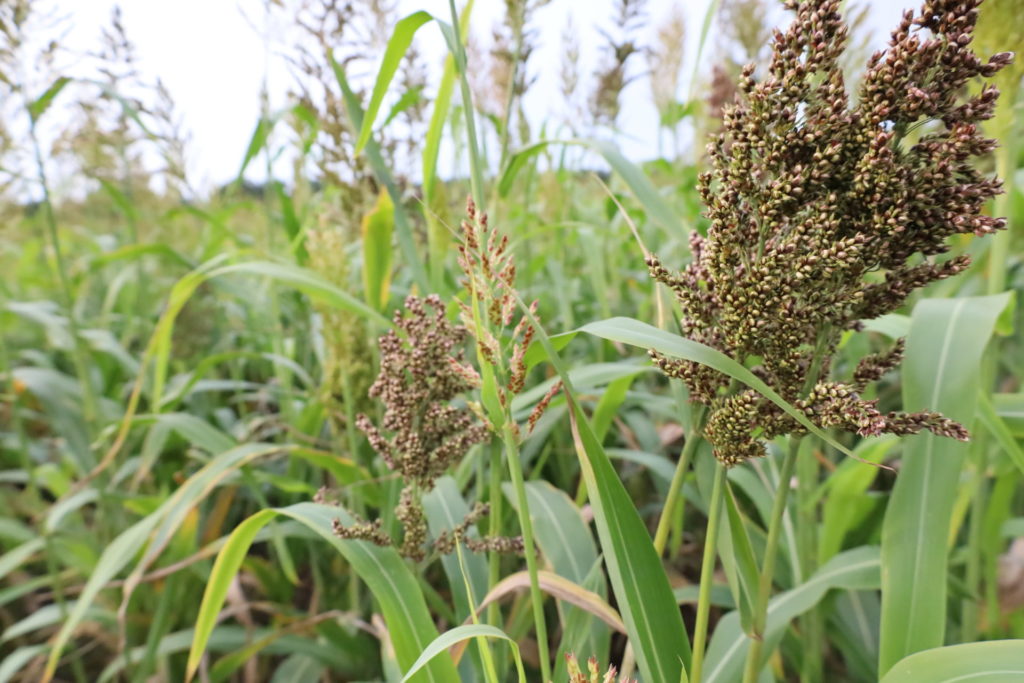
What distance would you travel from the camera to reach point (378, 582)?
0.93 meters

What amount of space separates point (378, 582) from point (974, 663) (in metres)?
0.73

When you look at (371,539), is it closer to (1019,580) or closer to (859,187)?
(859,187)

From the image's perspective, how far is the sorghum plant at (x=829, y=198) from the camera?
0.58 m

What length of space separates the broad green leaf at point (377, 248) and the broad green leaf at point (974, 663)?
112cm

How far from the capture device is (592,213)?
3.71 m

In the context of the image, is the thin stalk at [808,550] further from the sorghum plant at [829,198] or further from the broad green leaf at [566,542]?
the sorghum plant at [829,198]

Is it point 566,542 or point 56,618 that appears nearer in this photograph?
point 566,542

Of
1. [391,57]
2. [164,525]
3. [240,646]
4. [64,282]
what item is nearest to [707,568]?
[391,57]

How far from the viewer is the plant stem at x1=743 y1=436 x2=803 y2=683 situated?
0.75 meters

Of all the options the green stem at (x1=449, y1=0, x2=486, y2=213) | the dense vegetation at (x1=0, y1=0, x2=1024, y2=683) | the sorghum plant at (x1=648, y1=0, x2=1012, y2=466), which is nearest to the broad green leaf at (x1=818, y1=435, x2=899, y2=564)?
the dense vegetation at (x1=0, y1=0, x2=1024, y2=683)

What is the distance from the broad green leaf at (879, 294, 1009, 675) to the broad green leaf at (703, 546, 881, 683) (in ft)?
0.76

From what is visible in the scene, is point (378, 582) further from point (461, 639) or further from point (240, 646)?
point (240, 646)

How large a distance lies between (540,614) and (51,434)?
3.15 metres

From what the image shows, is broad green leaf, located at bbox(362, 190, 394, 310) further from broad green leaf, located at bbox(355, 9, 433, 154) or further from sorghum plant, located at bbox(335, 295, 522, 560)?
sorghum plant, located at bbox(335, 295, 522, 560)
